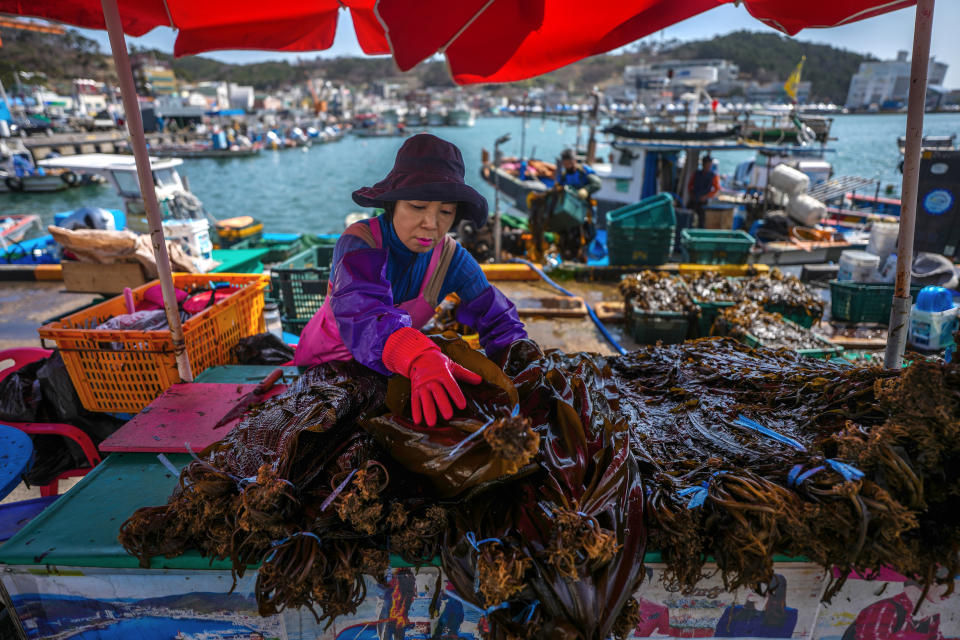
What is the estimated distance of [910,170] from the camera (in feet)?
8.42

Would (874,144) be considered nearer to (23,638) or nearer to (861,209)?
(861,209)

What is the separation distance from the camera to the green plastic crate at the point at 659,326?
5945mm

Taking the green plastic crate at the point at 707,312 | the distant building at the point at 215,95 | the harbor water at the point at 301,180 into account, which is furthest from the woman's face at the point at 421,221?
the distant building at the point at 215,95

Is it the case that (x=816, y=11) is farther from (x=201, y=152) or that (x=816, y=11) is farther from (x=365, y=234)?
(x=201, y=152)

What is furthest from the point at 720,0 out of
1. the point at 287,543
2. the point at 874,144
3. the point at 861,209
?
the point at 874,144

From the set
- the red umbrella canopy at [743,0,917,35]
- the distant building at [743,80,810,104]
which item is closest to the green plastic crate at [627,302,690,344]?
the red umbrella canopy at [743,0,917,35]

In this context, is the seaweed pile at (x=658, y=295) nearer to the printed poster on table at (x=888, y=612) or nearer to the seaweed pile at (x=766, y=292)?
the seaweed pile at (x=766, y=292)

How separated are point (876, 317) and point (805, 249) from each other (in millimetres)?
6725

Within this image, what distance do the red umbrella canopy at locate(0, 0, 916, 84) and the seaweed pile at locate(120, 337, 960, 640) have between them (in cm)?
121

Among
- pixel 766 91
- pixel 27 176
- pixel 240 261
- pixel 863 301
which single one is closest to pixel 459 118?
pixel 766 91

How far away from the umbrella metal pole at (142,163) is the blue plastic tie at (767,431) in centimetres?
317

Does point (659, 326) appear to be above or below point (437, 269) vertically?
below

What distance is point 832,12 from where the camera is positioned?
2.37 m

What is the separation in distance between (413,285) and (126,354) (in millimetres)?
2072
